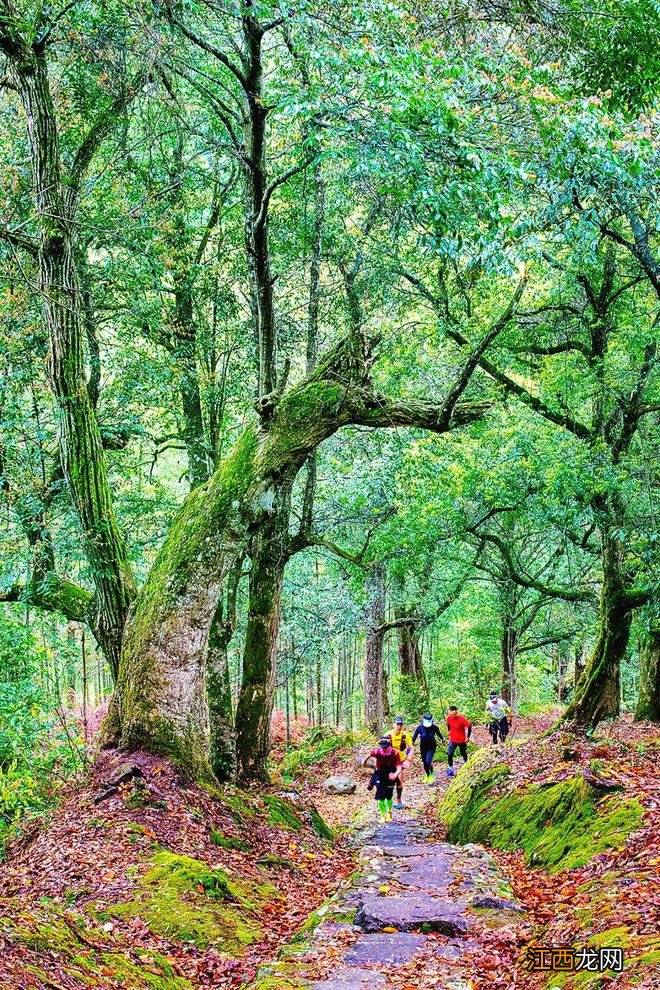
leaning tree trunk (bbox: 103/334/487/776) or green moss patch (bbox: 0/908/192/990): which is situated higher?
leaning tree trunk (bbox: 103/334/487/776)

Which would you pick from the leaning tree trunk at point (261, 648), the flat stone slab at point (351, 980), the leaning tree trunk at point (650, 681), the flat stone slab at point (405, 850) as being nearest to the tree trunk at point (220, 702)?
the leaning tree trunk at point (261, 648)

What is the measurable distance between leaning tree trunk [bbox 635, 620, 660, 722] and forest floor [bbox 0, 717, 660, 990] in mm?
5883

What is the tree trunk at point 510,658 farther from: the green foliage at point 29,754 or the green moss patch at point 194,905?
the green moss patch at point 194,905

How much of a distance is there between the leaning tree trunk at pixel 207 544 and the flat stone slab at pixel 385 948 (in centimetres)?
352

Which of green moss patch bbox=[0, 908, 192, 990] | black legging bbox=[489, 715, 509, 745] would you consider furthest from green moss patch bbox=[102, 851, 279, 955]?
black legging bbox=[489, 715, 509, 745]

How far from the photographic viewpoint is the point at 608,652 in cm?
1261

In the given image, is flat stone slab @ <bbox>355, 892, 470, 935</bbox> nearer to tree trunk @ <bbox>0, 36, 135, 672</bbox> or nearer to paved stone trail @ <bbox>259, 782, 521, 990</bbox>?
paved stone trail @ <bbox>259, 782, 521, 990</bbox>

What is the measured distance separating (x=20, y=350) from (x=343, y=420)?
5.01 m

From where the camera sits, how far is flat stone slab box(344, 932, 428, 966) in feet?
17.6

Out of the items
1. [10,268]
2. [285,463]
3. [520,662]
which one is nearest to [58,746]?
[285,463]

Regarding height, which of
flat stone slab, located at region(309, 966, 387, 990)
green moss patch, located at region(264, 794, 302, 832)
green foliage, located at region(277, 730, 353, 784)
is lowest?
green foliage, located at region(277, 730, 353, 784)

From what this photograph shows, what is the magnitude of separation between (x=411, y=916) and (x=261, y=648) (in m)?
5.72

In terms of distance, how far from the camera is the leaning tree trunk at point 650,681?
15422mm

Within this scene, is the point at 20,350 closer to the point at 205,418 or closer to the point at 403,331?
the point at 205,418
